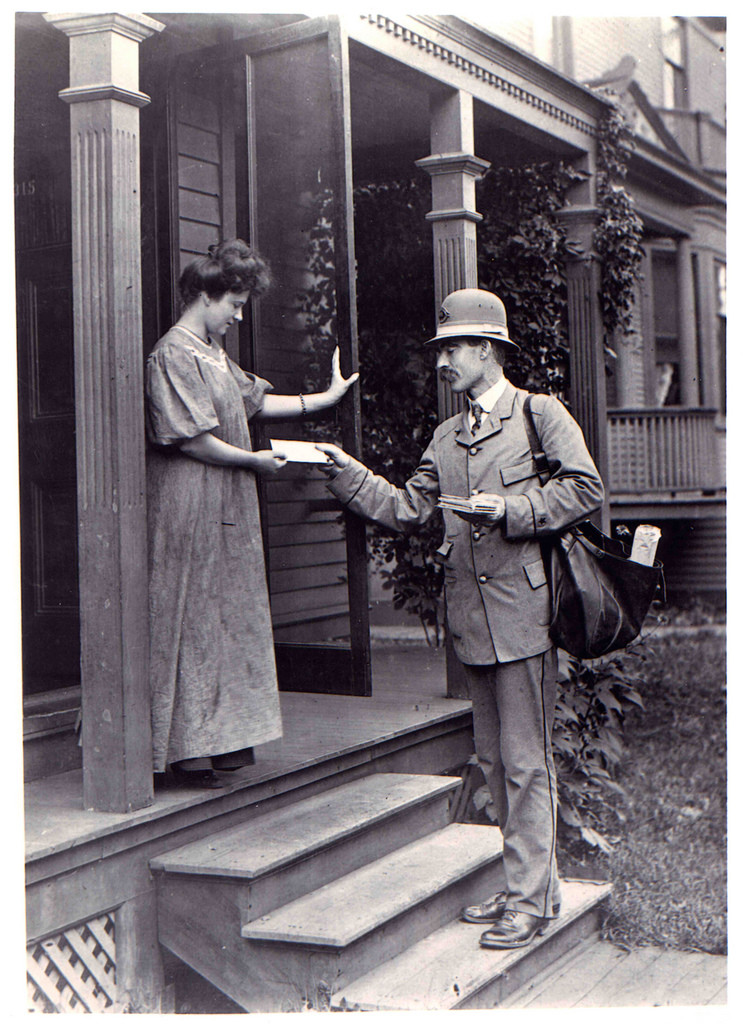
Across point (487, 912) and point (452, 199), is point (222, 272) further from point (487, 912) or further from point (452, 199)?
point (487, 912)

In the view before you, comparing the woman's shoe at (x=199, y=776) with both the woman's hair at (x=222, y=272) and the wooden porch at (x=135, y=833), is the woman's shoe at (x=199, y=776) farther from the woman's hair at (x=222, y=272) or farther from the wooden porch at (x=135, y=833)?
the woman's hair at (x=222, y=272)

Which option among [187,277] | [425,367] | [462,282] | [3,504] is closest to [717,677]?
[425,367]

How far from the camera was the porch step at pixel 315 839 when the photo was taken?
315cm

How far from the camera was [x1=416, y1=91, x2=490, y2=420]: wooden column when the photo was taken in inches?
197

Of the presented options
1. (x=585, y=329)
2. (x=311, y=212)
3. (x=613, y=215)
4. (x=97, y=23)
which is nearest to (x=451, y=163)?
(x=311, y=212)

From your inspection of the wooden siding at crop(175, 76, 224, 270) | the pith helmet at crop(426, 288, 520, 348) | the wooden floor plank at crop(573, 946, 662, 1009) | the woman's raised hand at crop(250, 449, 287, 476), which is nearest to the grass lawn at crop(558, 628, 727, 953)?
the wooden floor plank at crop(573, 946, 662, 1009)

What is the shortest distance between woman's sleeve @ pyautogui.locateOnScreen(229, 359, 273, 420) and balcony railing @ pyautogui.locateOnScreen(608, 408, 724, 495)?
841cm

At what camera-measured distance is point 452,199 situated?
→ 16.5 feet

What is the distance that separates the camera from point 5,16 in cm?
297

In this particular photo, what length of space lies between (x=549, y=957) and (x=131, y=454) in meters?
2.11

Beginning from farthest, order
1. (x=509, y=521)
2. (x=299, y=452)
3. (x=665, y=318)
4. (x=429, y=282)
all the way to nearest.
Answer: (x=665, y=318), (x=429, y=282), (x=299, y=452), (x=509, y=521)

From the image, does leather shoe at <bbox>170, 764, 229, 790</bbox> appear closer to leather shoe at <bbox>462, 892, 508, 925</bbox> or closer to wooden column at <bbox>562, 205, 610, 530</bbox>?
leather shoe at <bbox>462, 892, 508, 925</bbox>

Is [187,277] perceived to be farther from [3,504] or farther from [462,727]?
[462,727]

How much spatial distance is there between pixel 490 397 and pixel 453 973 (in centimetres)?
174
